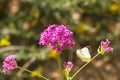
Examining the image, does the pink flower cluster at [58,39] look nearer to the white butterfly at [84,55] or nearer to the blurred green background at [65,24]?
the white butterfly at [84,55]

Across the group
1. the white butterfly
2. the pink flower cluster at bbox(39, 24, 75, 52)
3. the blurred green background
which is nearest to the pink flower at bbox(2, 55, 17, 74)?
the pink flower cluster at bbox(39, 24, 75, 52)

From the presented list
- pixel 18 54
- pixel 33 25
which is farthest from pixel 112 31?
pixel 18 54

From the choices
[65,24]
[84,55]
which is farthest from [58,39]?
[65,24]

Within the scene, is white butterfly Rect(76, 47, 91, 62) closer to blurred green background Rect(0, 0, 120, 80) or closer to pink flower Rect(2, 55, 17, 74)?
pink flower Rect(2, 55, 17, 74)

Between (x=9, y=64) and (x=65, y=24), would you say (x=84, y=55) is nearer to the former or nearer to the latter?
(x=9, y=64)

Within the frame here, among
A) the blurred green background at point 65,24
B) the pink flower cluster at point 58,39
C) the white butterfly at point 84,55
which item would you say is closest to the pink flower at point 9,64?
the pink flower cluster at point 58,39

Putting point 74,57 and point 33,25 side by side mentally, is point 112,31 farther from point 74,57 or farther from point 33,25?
point 33,25
